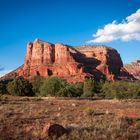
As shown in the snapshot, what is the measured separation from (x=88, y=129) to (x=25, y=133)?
305 centimetres

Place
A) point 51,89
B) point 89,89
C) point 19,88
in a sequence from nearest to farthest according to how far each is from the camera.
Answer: point 19,88 → point 51,89 → point 89,89

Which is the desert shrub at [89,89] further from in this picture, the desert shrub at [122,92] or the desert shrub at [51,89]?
the desert shrub at [51,89]

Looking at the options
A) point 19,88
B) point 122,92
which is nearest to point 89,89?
point 122,92

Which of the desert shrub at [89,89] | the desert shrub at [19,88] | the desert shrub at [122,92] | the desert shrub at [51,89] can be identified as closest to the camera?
the desert shrub at [19,88]

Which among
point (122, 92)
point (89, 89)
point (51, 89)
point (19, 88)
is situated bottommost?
point (122, 92)

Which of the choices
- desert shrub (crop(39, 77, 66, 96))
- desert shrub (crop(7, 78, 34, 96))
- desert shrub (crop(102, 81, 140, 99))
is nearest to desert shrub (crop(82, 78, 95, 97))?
desert shrub (crop(102, 81, 140, 99))

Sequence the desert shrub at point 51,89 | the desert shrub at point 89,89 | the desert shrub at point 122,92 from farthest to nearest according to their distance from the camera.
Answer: the desert shrub at point 89,89 < the desert shrub at point 122,92 < the desert shrub at point 51,89

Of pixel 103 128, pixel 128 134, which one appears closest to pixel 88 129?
pixel 103 128

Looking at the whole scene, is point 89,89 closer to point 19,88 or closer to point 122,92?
point 122,92

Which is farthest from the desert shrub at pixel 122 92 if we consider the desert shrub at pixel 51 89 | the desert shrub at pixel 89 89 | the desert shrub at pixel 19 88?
the desert shrub at pixel 19 88

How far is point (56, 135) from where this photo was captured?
13750 mm

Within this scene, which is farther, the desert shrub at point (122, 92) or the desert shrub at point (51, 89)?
the desert shrub at point (122, 92)

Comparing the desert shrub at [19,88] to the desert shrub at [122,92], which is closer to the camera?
the desert shrub at [19,88]

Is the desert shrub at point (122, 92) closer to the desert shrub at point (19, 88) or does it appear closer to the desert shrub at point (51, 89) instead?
the desert shrub at point (51, 89)
